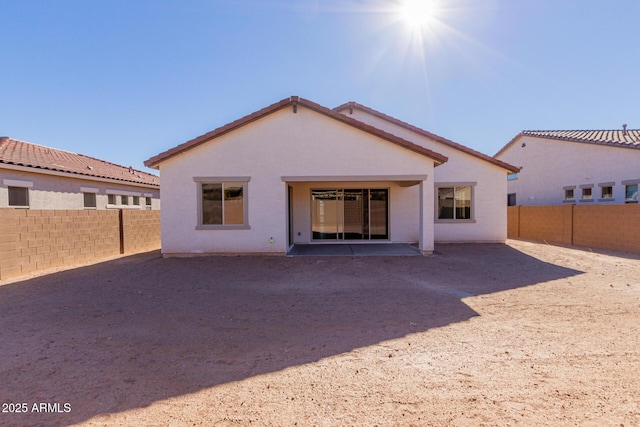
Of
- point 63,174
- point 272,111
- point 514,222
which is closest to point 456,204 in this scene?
point 514,222

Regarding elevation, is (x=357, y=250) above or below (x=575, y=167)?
below

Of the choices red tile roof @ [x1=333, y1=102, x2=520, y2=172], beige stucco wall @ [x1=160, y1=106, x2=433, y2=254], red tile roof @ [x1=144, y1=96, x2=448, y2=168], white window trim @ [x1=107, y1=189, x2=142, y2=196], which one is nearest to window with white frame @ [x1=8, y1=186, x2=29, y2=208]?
white window trim @ [x1=107, y1=189, x2=142, y2=196]

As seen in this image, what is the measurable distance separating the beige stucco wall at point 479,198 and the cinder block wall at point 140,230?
13.4 meters

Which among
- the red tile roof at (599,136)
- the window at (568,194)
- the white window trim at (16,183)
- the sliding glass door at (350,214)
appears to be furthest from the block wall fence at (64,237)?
the window at (568,194)

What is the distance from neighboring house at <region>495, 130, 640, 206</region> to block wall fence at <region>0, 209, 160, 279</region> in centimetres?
2322

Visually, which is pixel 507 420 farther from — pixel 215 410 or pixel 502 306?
pixel 502 306

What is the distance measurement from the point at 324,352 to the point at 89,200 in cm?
1557

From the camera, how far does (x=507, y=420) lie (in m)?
2.72

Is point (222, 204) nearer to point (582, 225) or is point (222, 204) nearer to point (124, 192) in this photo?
point (124, 192)

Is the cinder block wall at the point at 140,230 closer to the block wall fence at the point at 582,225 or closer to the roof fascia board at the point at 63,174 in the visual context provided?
the roof fascia board at the point at 63,174

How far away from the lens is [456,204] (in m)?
14.3

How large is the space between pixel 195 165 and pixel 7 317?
22.6 ft

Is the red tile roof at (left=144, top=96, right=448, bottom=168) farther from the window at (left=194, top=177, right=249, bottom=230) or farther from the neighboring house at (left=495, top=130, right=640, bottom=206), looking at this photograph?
the neighboring house at (left=495, top=130, right=640, bottom=206)

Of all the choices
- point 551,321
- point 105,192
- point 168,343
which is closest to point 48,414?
point 168,343
